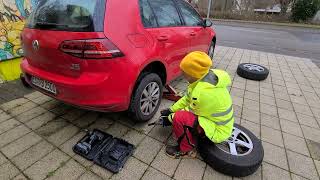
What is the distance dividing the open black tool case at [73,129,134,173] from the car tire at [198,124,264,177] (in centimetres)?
82

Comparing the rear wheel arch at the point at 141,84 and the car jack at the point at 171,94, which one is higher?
the rear wheel arch at the point at 141,84

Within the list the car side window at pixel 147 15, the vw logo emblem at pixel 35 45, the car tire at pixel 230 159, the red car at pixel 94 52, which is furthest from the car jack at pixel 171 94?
the vw logo emblem at pixel 35 45

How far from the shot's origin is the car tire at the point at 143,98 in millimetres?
2604

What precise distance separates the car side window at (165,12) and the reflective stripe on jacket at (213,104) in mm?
1263

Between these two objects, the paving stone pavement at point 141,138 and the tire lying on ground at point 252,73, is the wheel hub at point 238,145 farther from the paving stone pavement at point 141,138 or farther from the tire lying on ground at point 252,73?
the tire lying on ground at point 252,73

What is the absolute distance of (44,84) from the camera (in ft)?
8.02

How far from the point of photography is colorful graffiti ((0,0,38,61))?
3.99 m

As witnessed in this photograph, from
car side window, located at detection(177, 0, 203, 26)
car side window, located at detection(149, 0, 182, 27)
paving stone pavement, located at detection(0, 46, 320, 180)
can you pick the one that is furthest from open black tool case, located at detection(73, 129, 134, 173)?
car side window, located at detection(177, 0, 203, 26)

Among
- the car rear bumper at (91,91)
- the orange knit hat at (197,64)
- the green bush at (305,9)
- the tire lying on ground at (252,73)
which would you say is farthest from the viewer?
the green bush at (305,9)

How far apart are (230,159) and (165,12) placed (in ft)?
7.30

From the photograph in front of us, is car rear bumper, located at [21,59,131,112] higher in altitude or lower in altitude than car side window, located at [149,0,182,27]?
lower

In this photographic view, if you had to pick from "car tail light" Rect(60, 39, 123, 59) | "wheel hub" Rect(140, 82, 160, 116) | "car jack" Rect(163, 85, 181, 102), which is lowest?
"car jack" Rect(163, 85, 181, 102)

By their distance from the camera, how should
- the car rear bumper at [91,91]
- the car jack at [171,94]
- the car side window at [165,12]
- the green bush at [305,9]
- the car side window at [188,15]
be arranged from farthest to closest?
the green bush at [305,9] → the car side window at [188,15] → the car jack at [171,94] → the car side window at [165,12] → the car rear bumper at [91,91]

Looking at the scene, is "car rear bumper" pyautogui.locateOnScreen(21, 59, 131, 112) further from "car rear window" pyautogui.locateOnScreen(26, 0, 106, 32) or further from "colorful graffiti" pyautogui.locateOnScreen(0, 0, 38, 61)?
"colorful graffiti" pyautogui.locateOnScreen(0, 0, 38, 61)
